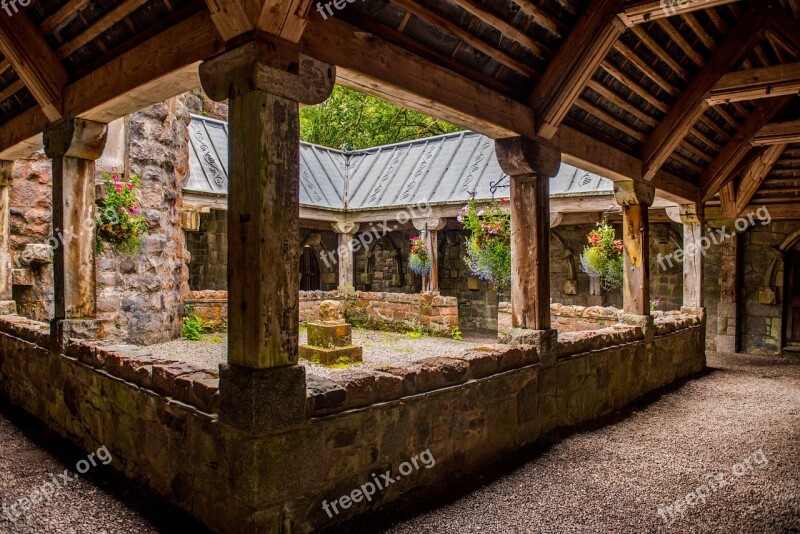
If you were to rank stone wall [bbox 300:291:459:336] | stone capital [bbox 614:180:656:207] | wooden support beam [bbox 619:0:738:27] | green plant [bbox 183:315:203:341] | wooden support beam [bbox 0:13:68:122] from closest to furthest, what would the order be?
wooden support beam [bbox 0:13:68:122] < wooden support beam [bbox 619:0:738:27] < stone capital [bbox 614:180:656:207] < green plant [bbox 183:315:203:341] < stone wall [bbox 300:291:459:336]

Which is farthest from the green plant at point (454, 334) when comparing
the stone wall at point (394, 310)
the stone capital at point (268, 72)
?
the stone capital at point (268, 72)

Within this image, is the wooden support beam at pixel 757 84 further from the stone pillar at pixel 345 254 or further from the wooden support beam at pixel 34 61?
the stone pillar at pixel 345 254

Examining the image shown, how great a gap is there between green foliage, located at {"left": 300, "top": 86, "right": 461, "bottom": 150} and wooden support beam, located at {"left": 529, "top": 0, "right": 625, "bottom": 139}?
49.1 feet

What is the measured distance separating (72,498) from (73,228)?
2013mm

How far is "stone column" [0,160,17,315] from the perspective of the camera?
548 centimetres

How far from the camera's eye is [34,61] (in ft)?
12.1

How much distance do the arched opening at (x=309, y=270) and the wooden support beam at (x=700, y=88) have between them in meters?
10.6

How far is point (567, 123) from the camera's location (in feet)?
15.4

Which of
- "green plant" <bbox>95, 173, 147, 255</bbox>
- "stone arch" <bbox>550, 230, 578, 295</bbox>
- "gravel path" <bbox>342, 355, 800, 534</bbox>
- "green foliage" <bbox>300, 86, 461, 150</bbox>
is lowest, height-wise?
"gravel path" <bbox>342, 355, 800, 534</bbox>

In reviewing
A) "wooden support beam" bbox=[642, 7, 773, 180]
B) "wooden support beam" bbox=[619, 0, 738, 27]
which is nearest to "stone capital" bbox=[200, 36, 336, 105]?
"wooden support beam" bbox=[619, 0, 738, 27]

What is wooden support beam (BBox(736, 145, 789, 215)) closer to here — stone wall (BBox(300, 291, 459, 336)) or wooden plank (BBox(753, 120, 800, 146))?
wooden plank (BBox(753, 120, 800, 146))

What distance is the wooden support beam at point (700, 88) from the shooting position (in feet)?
16.6

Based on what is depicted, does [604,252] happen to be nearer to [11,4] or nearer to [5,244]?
[11,4]

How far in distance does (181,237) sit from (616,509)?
308 inches
